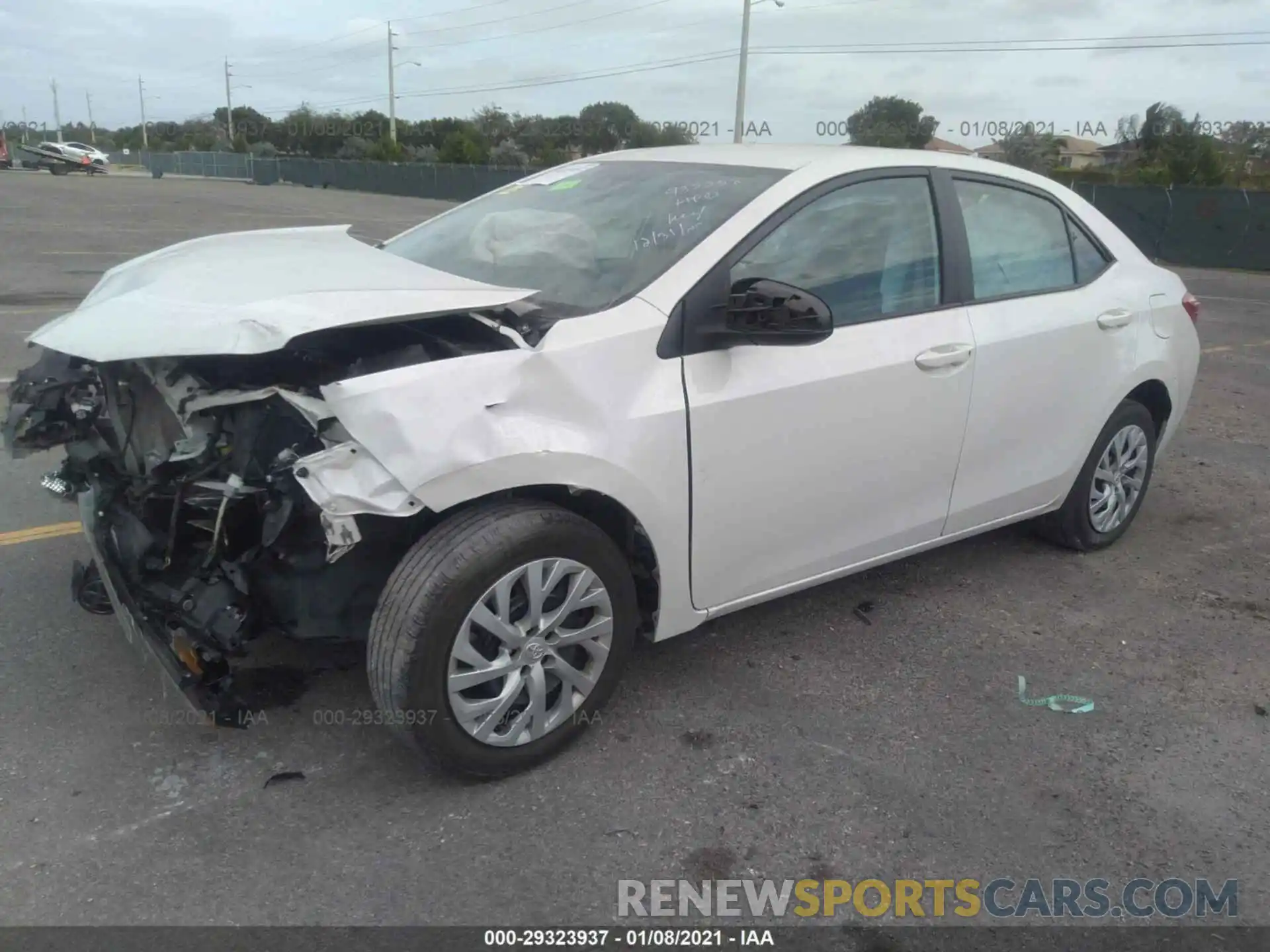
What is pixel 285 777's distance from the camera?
2936 mm

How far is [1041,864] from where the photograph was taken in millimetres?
2727

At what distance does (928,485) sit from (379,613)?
6.65 feet

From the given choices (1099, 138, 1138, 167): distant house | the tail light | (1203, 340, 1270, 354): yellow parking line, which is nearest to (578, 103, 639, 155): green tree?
(1099, 138, 1138, 167): distant house

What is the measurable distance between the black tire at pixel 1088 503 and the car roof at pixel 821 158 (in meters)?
1.04

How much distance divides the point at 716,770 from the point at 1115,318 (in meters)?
2.67

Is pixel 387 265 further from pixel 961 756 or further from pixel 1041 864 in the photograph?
pixel 1041 864

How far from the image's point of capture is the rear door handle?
4.32 meters

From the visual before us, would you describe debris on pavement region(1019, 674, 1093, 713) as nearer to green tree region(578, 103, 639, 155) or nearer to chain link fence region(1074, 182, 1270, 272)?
chain link fence region(1074, 182, 1270, 272)

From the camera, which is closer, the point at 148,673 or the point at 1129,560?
the point at 148,673

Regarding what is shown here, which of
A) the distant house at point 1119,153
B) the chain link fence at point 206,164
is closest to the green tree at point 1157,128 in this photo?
the distant house at point 1119,153

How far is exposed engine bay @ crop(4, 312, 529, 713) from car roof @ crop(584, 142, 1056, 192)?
1.22 m

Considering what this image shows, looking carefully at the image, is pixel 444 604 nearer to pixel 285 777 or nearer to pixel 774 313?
pixel 285 777

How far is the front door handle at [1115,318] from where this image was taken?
4.32m

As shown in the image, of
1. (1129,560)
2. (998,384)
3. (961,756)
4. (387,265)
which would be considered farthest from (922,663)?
(387,265)
